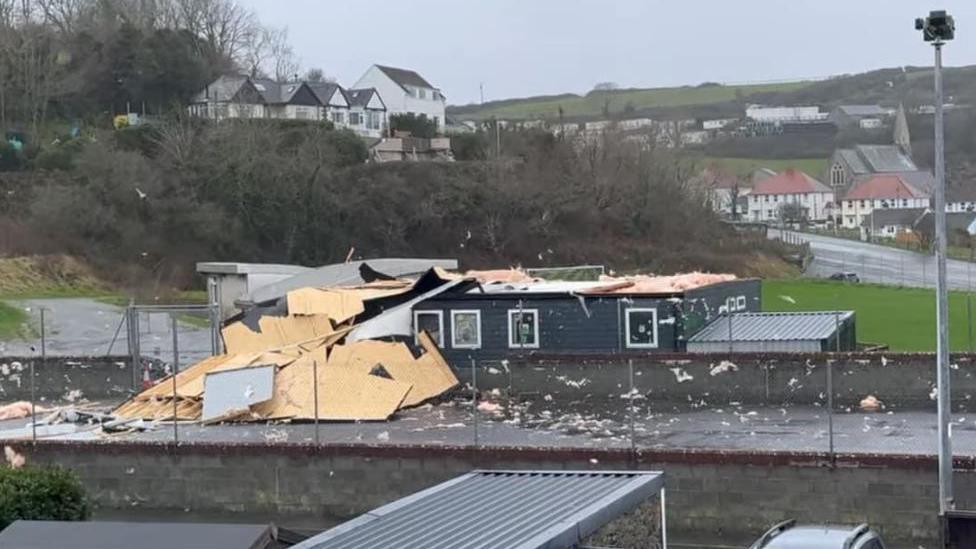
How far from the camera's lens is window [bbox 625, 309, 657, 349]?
91.7 feet

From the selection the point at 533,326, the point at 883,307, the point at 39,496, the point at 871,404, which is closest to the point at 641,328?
the point at 533,326

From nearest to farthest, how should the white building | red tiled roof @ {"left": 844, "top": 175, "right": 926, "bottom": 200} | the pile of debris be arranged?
the pile of debris < the white building < red tiled roof @ {"left": 844, "top": 175, "right": 926, "bottom": 200}

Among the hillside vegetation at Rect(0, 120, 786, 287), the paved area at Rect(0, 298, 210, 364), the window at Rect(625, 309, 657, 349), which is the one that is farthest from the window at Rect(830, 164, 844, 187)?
the window at Rect(625, 309, 657, 349)

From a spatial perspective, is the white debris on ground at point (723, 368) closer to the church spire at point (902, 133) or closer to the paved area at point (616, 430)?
the paved area at point (616, 430)

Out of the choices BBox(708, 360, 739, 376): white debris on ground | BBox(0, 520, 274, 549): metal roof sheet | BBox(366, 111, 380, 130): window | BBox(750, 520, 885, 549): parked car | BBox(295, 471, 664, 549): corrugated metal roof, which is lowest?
BBox(708, 360, 739, 376): white debris on ground

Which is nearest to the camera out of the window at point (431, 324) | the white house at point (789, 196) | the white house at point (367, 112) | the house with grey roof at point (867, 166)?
the window at point (431, 324)

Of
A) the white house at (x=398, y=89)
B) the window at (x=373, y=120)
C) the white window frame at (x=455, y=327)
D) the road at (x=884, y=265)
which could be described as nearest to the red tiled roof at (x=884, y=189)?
the road at (x=884, y=265)

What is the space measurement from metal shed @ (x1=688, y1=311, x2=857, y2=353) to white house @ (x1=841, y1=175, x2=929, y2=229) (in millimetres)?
115990

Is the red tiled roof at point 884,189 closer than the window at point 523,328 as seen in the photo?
No

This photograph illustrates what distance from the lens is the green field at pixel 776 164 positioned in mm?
171750

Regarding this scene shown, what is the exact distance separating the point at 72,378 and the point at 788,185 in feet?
458

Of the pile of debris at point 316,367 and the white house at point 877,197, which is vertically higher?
the pile of debris at point 316,367

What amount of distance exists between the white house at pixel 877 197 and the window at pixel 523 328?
119 meters

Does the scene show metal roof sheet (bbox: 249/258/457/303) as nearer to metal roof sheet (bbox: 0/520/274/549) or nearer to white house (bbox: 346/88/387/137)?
metal roof sheet (bbox: 0/520/274/549)
